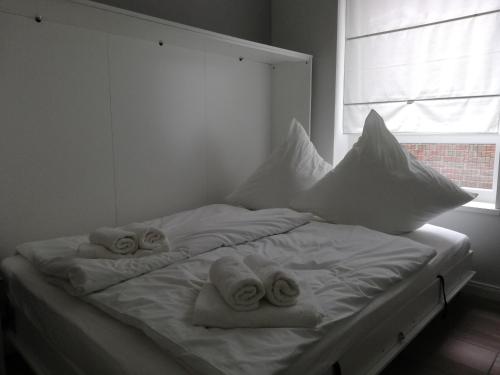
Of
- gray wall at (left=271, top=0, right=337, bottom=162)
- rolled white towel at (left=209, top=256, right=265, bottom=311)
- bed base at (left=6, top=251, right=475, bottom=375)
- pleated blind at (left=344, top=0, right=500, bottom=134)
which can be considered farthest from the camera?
gray wall at (left=271, top=0, right=337, bottom=162)

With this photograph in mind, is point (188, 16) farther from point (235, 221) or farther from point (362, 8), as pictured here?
point (235, 221)

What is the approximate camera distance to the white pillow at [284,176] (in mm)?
2363

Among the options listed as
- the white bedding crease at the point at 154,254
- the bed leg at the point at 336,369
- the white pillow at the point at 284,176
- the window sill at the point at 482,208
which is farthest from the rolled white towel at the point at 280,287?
the window sill at the point at 482,208

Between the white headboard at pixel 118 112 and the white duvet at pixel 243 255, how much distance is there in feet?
1.13

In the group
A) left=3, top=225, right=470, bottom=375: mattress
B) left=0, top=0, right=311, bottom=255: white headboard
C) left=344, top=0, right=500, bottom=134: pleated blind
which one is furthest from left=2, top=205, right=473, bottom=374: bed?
left=344, top=0, right=500, bottom=134: pleated blind

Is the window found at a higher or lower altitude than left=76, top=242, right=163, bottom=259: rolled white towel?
higher

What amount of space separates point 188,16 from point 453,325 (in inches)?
93.5

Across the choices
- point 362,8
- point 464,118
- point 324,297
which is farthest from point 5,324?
point 362,8

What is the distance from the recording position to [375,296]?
1264 mm

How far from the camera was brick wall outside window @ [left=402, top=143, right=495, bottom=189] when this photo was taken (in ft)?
7.75

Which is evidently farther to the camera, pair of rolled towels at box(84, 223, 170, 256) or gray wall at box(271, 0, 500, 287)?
gray wall at box(271, 0, 500, 287)

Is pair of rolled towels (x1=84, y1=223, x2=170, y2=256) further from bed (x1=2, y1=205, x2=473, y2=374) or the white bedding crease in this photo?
bed (x1=2, y1=205, x2=473, y2=374)

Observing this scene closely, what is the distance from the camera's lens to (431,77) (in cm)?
237

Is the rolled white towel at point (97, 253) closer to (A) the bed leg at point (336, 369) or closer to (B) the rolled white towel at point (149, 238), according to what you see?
(B) the rolled white towel at point (149, 238)
